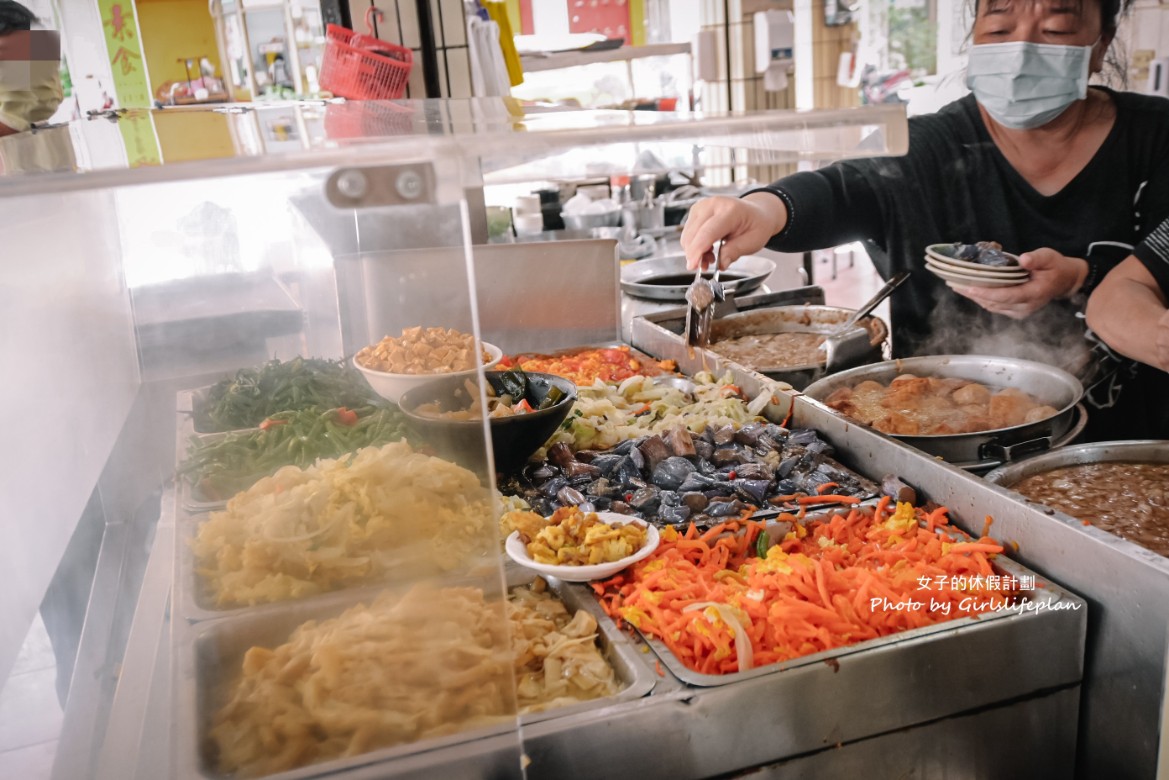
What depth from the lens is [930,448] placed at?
214cm

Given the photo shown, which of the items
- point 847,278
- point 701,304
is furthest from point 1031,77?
point 847,278

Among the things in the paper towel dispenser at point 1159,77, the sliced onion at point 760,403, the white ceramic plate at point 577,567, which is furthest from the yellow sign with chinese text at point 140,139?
the paper towel dispenser at point 1159,77

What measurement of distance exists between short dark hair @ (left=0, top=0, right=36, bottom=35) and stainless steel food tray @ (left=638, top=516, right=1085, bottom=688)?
1557 millimetres

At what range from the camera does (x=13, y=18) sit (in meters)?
1.41

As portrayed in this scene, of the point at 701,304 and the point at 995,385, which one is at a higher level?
the point at 701,304

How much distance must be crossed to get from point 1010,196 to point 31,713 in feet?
11.0

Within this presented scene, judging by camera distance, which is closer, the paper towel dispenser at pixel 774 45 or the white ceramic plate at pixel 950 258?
the white ceramic plate at pixel 950 258

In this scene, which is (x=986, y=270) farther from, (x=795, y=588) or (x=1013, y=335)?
(x=795, y=588)

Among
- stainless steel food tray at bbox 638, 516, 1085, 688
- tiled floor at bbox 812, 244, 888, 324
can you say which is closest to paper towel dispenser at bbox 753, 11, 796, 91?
tiled floor at bbox 812, 244, 888, 324

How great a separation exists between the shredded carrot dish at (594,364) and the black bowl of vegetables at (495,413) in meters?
0.74

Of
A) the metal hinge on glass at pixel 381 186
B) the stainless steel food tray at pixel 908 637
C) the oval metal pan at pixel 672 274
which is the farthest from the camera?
the oval metal pan at pixel 672 274

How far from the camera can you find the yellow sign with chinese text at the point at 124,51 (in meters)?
4.46

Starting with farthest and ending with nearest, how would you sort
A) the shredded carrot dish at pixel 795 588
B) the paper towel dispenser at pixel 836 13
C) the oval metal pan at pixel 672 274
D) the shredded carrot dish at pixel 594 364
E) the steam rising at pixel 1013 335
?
1. the paper towel dispenser at pixel 836 13
2. the oval metal pan at pixel 672 274
3. the shredded carrot dish at pixel 594 364
4. the steam rising at pixel 1013 335
5. the shredded carrot dish at pixel 795 588

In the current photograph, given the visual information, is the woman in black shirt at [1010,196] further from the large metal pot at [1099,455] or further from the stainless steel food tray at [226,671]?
the stainless steel food tray at [226,671]
